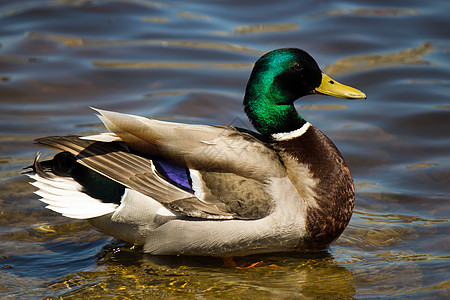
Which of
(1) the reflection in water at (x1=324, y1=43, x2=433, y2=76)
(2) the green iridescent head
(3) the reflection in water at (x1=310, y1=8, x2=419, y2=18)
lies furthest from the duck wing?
(3) the reflection in water at (x1=310, y1=8, x2=419, y2=18)

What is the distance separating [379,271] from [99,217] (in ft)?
6.00

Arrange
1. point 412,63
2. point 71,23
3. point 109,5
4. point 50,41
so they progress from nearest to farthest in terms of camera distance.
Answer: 1. point 412,63
2. point 50,41
3. point 71,23
4. point 109,5

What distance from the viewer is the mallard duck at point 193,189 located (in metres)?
4.16

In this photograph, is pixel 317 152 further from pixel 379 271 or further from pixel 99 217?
Result: pixel 99 217

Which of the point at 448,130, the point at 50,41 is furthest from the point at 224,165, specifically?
the point at 50,41

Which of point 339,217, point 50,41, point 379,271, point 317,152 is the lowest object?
point 379,271

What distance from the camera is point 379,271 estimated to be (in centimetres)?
434

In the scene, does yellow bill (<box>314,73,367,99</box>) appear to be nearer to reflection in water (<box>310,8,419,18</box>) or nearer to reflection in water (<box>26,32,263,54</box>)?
reflection in water (<box>26,32,263,54</box>)

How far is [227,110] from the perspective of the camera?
288 inches

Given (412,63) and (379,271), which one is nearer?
(379,271)

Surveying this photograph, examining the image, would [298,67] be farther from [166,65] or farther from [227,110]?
[166,65]

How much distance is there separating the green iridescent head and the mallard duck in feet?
0.64

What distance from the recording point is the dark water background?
427 centimetres

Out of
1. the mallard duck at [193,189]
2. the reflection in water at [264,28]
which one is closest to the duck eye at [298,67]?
the mallard duck at [193,189]
